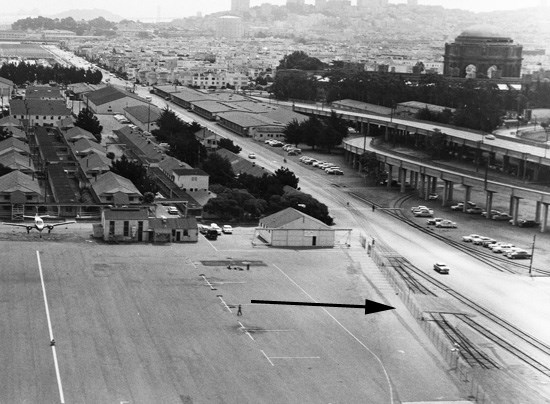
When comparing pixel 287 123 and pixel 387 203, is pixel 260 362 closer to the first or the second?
pixel 387 203

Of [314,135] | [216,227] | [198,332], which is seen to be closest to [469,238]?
[216,227]

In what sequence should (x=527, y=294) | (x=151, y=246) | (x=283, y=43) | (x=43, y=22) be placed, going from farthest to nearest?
(x=43, y=22), (x=283, y=43), (x=151, y=246), (x=527, y=294)

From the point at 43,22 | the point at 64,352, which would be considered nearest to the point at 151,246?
the point at 64,352

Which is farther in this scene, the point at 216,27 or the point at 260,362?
the point at 216,27

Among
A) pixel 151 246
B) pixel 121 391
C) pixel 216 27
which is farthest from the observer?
pixel 216 27

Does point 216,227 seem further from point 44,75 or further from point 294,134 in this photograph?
point 44,75

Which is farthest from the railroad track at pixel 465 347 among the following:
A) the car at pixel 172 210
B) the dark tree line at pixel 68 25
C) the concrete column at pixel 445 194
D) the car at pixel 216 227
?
the dark tree line at pixel 68 25
